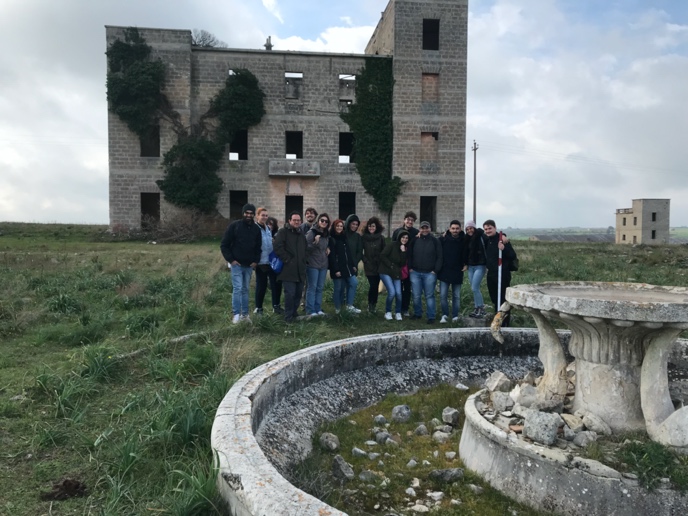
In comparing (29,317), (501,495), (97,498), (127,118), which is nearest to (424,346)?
(501,495)

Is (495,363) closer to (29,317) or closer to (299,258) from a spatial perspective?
(299,258)

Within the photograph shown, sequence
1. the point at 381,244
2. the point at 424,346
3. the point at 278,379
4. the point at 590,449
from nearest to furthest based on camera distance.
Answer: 1. the point at 590,449
2. the point at 278,379
3. the point at 424,346
4. the point at 381,244

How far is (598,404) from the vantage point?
380cm

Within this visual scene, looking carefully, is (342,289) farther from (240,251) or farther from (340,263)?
(240,251)

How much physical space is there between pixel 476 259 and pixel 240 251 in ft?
11.7

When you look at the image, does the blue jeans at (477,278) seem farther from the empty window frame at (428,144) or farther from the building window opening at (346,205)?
the building window opening at (346,205)

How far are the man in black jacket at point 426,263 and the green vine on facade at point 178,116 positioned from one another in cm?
1836

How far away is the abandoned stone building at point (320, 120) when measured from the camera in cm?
2438

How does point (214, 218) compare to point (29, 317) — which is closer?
point (29, 317)

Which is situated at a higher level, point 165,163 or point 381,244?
point 165,163

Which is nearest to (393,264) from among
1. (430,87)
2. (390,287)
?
(390,287)

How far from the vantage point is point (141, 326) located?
703 centimetres

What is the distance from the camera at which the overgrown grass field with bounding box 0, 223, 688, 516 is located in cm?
305

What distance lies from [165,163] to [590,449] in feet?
79.1
